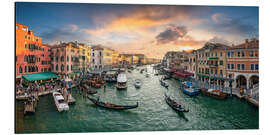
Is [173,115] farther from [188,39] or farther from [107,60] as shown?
[107,60]

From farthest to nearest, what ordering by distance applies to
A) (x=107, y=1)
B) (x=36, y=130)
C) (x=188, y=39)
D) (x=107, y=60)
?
(x=107, y=60), (x=188, y=39), (x=107, y=1), (x=36, y=130)

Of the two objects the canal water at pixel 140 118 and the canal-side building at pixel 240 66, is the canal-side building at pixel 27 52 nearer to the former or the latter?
the canal water at pixel 140 118

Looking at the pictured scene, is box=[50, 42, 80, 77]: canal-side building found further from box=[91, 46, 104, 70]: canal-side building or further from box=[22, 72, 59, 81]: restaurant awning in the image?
box=[91, 46, 104, 70]: canal-side building

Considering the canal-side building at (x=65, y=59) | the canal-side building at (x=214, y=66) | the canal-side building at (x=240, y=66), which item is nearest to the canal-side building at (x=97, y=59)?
the canal-side building at (x=65, y=59)

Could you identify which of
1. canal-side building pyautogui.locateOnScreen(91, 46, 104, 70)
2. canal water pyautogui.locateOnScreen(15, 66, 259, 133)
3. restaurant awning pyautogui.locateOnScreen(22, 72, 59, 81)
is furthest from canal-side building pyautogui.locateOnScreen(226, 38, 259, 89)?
canal-side building pyautogui.locateOnScreen(91, 46, 104, 70)

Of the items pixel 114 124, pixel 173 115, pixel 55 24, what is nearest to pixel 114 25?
pixel 55 24
